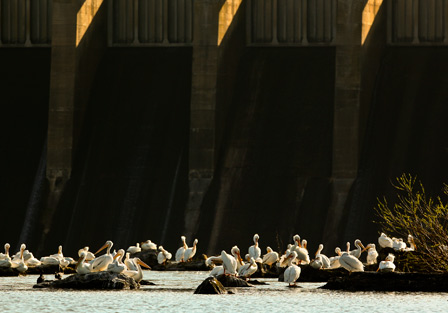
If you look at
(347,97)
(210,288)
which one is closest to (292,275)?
(210,288)

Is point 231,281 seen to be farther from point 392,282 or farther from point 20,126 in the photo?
point 20,126

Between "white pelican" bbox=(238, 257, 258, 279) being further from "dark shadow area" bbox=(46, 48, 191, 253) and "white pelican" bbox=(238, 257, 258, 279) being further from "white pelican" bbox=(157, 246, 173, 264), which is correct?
"dark shadow area" bbox=(46, 48, 191, 253)

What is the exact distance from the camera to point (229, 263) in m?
36.3

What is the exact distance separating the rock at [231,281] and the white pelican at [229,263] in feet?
0.81

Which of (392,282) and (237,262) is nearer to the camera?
(392,282)

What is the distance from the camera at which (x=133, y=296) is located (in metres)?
32.9

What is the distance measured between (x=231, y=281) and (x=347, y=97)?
16.8m

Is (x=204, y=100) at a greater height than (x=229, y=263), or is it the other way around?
(x=204, y=100)

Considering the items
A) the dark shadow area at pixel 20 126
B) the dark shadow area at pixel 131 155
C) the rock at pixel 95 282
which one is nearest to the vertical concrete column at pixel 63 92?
the dark shadow area at pixel 131 155

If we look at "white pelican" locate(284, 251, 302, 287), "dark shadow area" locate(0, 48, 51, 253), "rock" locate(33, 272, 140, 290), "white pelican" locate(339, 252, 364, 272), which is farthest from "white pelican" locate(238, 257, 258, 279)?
"dark shadow area" locate(0, 48, 51, 253)

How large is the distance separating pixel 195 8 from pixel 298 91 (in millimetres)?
5319

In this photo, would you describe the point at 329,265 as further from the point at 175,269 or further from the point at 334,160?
the point at 334,160

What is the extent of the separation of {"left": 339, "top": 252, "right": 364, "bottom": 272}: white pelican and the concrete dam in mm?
12517

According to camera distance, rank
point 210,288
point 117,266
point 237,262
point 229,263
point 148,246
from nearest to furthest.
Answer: point 210,288
point 117,266
point 229,263
point 237,262
point 148,246
